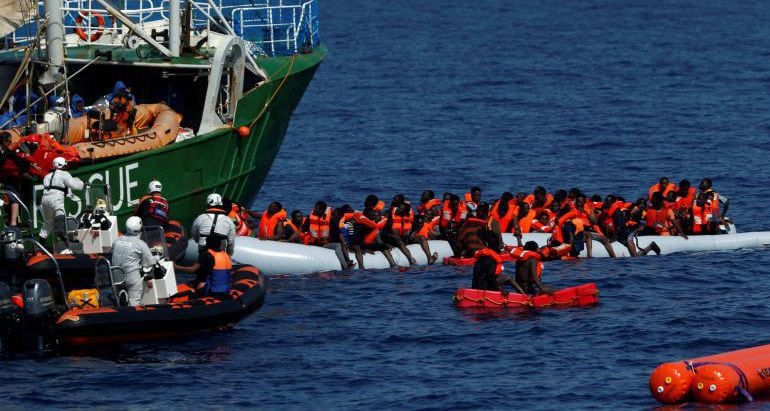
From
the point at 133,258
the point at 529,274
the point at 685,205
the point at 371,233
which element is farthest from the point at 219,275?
the point at 685,205

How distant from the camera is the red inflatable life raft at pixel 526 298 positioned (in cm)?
3072

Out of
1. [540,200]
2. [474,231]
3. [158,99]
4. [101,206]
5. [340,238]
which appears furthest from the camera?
[158,99]

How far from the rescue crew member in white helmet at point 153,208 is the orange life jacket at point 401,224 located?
539 cm

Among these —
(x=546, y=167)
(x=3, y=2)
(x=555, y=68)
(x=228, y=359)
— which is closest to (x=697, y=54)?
(x=555, y=68)

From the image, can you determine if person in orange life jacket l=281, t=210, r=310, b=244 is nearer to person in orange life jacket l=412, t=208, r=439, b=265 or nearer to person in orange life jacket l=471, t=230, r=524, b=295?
person in orange life jacket l=412, t=208, r=439, b=265

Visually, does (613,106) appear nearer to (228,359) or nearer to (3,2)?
(3,2)

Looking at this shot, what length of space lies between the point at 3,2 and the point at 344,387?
13062 mm

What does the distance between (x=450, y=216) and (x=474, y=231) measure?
2333 mm

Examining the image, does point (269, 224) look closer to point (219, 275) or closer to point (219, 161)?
point (219, 161)

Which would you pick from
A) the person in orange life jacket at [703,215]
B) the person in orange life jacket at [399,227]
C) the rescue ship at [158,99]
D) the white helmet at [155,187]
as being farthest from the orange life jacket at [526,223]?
the white helmet at [155,187]

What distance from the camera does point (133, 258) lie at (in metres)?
27.5

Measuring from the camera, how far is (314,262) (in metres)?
34.2

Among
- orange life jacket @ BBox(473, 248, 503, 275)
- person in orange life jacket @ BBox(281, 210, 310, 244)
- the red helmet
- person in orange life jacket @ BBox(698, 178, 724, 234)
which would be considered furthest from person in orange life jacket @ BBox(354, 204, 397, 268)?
person in orange life jacket @ BBox(698, 178, 724, 234)

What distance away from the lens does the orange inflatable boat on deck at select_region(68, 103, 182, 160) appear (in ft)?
107
